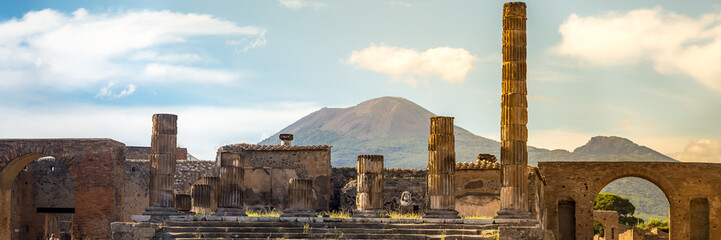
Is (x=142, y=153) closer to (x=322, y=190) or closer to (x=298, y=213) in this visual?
(x=322, y=190)

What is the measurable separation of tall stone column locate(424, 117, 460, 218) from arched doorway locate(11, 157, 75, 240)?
18.3 m

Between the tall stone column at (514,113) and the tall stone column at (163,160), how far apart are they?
10086 millimetres

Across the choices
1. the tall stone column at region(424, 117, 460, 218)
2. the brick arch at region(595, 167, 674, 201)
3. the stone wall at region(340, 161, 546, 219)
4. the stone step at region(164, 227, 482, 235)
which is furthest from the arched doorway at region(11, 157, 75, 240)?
the brick arch at region(595, 167, 674, 201)

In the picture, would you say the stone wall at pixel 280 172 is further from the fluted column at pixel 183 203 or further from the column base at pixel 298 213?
the column base at pixel 298 213

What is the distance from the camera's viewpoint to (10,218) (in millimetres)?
39656

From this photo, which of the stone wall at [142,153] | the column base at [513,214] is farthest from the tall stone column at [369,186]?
the stone wall at [142,153]

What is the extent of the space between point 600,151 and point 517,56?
171 meters

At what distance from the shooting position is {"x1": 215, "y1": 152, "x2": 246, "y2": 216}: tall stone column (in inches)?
1224

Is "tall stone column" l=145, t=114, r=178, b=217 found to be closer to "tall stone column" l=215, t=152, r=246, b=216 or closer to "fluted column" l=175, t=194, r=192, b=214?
"fluted column" l=175, t=194, r=192, b=214

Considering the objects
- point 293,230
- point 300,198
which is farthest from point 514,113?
point 293,230

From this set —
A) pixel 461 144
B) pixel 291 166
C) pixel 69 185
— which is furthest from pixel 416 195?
pixel 461 144

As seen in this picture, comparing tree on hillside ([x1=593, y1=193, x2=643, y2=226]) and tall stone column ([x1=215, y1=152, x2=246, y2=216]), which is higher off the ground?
tall stone column ([x1=215, y1=152, x2=246, y2=216])

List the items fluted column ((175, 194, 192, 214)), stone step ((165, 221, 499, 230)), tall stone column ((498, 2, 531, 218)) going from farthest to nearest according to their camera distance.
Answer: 1. fluted column ((175, 194, 192, 214))
2. tall stone column ((498, 2, 531, 218))
3. stone step ((165, 221, 499, 230))

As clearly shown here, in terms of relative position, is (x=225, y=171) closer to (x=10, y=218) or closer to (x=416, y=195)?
(x=416, y=195)
